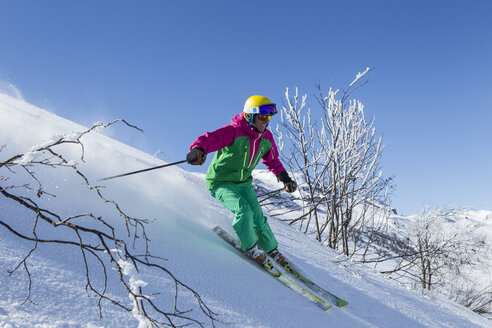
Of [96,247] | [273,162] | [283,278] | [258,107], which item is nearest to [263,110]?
[258,107]

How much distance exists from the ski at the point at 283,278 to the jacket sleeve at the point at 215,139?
661 millimetres

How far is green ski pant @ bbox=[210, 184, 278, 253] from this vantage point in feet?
7.22

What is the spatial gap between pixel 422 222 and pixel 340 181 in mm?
10680

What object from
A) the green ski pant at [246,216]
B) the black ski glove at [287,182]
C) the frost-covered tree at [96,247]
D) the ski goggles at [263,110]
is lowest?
the frost-covered tree at [96,247]

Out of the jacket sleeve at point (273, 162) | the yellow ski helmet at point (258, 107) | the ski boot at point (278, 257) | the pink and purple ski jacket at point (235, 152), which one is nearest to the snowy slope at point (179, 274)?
the ski boot at point (278, 257)

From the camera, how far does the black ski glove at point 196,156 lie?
2.04m

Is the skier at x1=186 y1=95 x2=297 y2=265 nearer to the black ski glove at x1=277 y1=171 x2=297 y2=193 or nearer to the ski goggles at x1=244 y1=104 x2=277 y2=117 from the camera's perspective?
the ski goggles at x1=244 y1=104 x2=277 y2=117

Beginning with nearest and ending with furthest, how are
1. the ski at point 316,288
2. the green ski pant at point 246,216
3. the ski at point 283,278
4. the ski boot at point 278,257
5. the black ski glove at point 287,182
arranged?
the ski at point 283,278 → the ski at point 316,288 → the green ski pant at point 246,216 → the ski boot at point 278,257 → the black ski glove at point 287,182

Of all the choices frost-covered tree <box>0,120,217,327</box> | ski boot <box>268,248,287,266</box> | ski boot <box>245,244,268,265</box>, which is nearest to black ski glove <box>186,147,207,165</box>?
frost-covered tree <box>0,120,217,327</box>

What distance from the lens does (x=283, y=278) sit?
6.59 ft

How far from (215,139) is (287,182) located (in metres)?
0.94

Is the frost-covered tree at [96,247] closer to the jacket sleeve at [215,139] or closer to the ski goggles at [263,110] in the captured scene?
the jacket sleeve at [215,139]

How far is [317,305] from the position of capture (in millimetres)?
1743

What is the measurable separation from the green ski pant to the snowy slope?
0.20m
